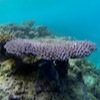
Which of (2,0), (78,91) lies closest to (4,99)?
(78,91)

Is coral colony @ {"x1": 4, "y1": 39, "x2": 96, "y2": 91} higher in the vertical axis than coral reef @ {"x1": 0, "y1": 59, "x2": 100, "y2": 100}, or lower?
higher

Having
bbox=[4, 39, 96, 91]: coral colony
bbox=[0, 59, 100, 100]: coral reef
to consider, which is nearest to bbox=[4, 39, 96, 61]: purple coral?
bbox=[4, 39, 96, 91]: coral colony

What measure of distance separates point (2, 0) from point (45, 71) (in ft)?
205

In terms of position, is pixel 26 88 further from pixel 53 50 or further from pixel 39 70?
pixel 53 50

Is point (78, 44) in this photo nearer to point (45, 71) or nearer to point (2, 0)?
point (45, 71)

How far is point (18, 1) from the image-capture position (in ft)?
252

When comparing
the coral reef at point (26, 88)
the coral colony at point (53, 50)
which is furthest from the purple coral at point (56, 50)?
the coral reef at point (26, 88)

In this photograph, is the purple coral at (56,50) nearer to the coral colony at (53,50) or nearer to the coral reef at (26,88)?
the coral colony at (53,50)

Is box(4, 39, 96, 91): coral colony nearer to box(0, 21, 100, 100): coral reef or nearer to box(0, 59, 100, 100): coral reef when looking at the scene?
box(0, 21, 100, 100): coral reef

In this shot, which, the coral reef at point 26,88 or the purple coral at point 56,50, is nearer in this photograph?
the purple coral at point 56,50

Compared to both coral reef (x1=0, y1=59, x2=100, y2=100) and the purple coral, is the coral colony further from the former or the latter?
coral reef (x1=0, y1=59, x2=100, y2=100)

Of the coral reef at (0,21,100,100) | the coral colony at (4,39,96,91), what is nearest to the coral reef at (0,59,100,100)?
the coral reef at (0,21,100,100)

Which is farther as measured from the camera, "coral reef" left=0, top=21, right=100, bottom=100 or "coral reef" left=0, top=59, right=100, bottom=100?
"coral reef" left=0, top=59, right=100, bottom=100

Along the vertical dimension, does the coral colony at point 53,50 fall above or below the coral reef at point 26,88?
above
